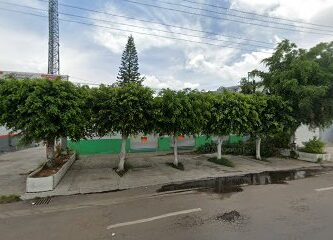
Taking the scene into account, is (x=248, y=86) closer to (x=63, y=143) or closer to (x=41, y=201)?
(x=63, y=143)

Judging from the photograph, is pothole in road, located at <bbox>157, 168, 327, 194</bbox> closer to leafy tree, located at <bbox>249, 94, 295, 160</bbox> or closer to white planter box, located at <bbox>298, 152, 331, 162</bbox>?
white planter box, located at <bbox>298, 152, 331, 162</bbox>

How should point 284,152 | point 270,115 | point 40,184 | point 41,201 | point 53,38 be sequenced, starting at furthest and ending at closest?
point 53,38 → point 284,152 → point 270,115 → point 40,184 → point 41,201

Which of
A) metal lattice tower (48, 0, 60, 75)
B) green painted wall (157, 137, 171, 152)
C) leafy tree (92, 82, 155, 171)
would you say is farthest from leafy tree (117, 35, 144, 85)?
leafy tree (92, 82, 155, 171)

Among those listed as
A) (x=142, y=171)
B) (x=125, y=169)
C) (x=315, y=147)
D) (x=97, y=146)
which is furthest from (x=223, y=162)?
(x=97, y=146)

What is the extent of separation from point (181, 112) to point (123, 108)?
282 centimetres

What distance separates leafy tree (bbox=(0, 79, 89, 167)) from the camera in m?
12.2

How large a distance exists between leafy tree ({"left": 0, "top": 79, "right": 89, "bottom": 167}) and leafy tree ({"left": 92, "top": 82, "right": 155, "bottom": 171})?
1.09m

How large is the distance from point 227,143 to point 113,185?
12.6 meters

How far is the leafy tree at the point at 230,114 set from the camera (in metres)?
16.9

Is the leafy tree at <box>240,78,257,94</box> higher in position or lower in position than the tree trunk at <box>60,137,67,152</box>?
higher

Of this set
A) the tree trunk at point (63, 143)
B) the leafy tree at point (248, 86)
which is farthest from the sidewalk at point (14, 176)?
the leafy tree at point (248, 86)

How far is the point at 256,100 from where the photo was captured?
Answer: 59.4ft

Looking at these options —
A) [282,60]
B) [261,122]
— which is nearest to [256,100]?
[261,122]

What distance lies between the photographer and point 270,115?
59.9 feet
